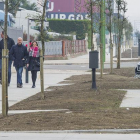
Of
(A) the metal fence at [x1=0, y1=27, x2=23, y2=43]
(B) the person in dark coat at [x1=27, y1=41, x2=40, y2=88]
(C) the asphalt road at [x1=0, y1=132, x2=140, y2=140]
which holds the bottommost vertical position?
(C) the asphalt road at [x1=0, y1=132, x2=140, y2=140]

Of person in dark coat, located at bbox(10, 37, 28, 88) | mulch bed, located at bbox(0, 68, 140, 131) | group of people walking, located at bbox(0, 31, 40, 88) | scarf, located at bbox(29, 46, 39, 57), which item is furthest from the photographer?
person in dark coat, located at bbox(10, 37, 28, 88)

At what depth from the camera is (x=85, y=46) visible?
241 ft

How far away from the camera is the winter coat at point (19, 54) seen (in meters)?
21.4

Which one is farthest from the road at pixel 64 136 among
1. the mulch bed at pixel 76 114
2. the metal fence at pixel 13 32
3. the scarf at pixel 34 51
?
the metal fence at pixel 13 32

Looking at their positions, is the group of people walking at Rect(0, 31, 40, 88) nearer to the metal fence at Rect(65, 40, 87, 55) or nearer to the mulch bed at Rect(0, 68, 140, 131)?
the mulch bed at Rect(0, 68, 140, 131)

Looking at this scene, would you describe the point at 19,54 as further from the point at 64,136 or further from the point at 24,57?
the point at 64,136

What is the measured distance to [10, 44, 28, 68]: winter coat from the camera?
21.4 meters

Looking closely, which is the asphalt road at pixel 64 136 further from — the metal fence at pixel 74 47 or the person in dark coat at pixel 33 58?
the metal fence at pixel 74 47

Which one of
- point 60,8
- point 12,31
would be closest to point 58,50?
point 12,31

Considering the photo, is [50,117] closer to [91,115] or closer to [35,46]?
[91,115]

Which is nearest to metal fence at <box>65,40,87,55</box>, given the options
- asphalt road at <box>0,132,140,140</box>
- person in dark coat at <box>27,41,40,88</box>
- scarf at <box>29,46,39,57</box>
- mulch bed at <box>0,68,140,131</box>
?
person in dark coat at <box>27,41,40,88</box>

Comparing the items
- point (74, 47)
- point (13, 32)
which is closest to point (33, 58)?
point (13, 32)

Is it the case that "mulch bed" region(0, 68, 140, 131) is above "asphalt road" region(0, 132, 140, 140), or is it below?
above

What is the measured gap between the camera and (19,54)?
21.4m
